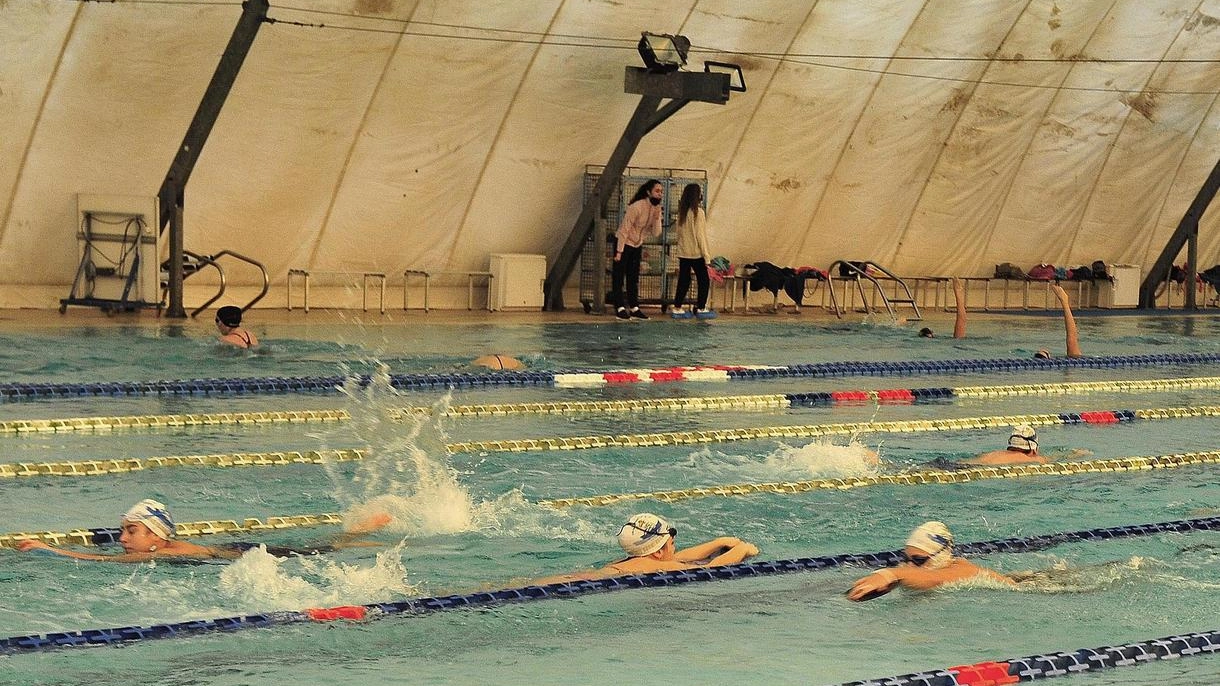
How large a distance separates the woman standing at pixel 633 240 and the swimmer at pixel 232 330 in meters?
5.30

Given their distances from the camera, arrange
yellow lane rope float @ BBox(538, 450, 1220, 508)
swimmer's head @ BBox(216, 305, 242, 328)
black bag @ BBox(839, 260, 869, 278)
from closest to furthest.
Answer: yellow lane rope float @ BBox(538, 450, 1220, 508)
swimmer's head @ BBox(216, 305, 242, 328)
black bag @ BBox(839, 260, 869, 278)

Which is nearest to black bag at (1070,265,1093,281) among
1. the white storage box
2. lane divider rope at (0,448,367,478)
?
A: the white storage box

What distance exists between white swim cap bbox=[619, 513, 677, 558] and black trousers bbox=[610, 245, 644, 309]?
10468 millimetres

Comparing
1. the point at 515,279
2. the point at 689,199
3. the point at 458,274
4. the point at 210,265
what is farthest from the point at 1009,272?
the point at 210,265

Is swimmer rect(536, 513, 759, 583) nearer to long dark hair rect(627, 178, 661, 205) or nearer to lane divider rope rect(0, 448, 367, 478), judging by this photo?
lane divider rope rect(0, 448, 367, 478)

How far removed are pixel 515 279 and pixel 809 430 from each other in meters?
7.79

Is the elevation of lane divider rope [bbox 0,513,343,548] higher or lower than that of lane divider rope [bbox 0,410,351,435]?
lower

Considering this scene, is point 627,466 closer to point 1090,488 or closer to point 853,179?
point 1090,488

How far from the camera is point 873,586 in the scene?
5152 millimetres

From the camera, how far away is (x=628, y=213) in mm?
15906

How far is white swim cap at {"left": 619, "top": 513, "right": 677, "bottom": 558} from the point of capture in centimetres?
550

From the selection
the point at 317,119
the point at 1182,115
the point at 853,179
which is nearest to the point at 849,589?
the point at 317,119

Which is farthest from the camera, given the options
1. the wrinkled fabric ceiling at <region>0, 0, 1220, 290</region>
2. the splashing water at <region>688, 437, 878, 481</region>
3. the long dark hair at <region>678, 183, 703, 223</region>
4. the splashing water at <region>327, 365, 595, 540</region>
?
the long dark hair at <region>678, 183, 703, 223</region>

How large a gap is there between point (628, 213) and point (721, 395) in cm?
584
